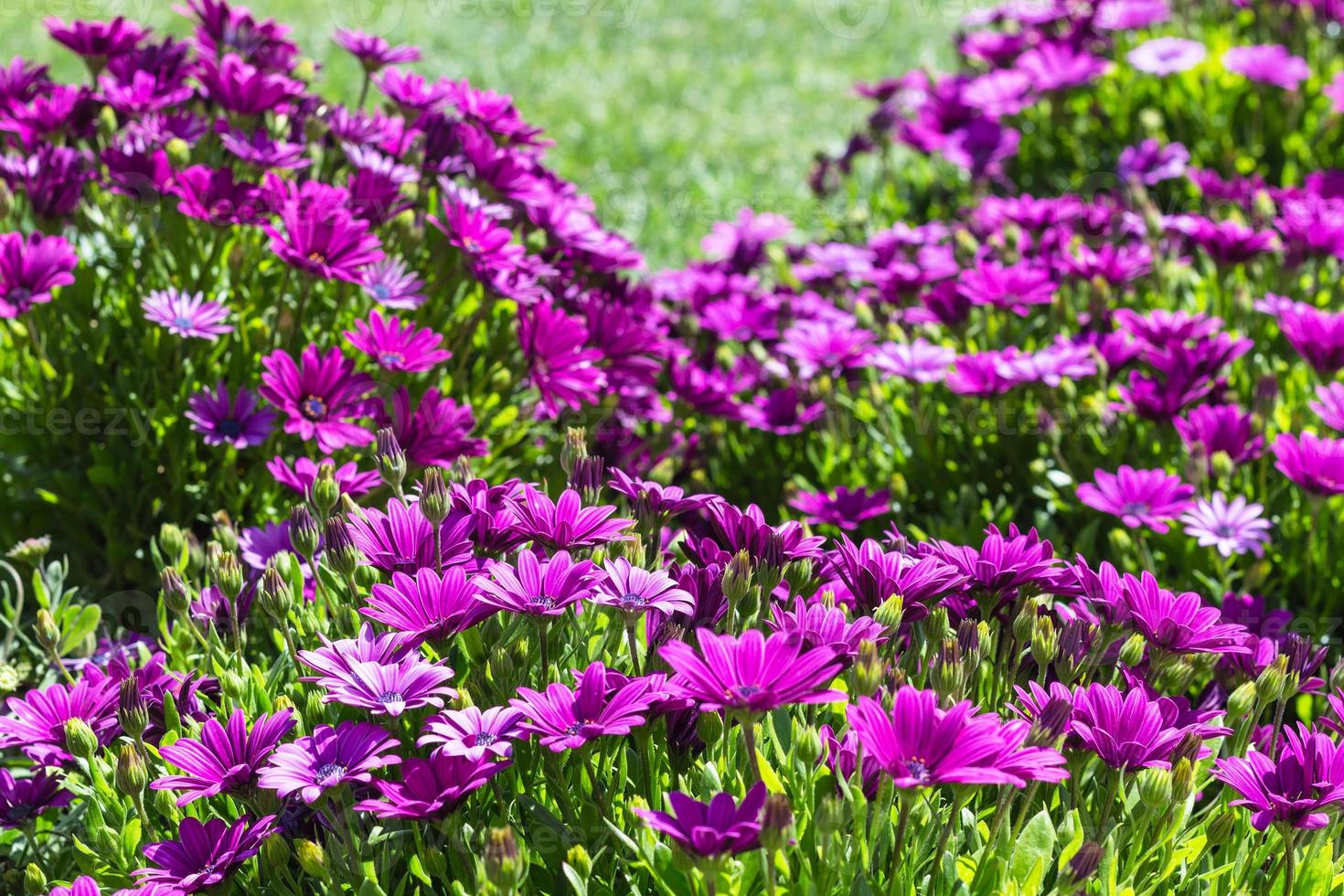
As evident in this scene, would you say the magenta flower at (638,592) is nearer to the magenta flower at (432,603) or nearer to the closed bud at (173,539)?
the magenta flower at (432,603)

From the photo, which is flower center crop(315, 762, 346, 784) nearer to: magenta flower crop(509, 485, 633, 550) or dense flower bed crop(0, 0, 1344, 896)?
dense flower bed crop(0, 0, 1344, 896)

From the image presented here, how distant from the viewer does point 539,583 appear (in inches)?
61.6

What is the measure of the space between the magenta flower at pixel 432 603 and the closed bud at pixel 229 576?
34 centimetres

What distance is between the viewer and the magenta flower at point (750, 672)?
1.33 meters

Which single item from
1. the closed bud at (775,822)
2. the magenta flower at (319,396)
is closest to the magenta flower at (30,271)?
the magenta flower at (319,396)

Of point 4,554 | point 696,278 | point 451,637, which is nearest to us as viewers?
point 451,637

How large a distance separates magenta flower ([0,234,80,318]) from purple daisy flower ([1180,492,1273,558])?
205 cm

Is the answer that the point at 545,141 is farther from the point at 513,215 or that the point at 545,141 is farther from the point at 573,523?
the point at 573,523

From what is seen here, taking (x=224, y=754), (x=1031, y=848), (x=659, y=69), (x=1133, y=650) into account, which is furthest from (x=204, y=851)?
(x=659, y=69)

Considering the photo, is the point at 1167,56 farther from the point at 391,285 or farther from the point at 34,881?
the point at 34,881

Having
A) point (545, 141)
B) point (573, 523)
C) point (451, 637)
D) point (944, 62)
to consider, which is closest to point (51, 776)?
point (451, 637)

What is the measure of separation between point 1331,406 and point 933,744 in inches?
64.9

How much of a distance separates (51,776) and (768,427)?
5.50 ft

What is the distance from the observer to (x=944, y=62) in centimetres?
760
